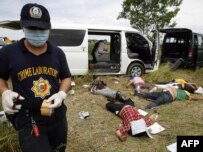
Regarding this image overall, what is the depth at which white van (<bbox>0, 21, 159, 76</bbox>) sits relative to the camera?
27.4 feet

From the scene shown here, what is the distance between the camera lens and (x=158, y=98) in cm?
618

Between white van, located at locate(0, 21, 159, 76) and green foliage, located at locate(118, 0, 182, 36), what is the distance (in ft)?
25.6

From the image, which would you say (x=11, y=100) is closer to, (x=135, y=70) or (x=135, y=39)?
(x=135, y=70)

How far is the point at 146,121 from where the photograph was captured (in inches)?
190

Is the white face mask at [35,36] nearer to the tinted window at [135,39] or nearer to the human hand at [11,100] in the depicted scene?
the human hand at [11,100]

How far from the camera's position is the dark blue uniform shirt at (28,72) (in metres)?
2.08

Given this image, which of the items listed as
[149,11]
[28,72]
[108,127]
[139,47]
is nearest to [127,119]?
[108,127]

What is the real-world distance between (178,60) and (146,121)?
6129mm

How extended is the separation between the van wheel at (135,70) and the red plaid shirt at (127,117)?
4.25 meters

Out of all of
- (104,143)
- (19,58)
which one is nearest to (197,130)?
(104,143)

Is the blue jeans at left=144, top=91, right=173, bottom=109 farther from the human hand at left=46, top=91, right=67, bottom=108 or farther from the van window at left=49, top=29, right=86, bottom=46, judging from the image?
the human hand at left=46, top=91, right=67, bottom=108

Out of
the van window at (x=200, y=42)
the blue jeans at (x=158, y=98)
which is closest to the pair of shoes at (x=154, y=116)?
the blue jeans at (x=158, y=98)

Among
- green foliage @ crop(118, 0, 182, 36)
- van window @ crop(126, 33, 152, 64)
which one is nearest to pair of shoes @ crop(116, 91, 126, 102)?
van window @ crop(126, 33, 152, 64)

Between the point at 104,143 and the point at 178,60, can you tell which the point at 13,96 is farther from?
the point at 178,60
